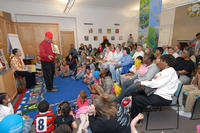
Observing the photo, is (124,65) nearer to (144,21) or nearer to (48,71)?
(48,71)

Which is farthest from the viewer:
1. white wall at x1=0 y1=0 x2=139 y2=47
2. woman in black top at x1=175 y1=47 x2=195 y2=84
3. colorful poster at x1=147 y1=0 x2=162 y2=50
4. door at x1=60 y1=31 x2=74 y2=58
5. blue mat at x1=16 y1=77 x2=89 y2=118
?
door at x1=60 y1=31 x2=74 y2=58

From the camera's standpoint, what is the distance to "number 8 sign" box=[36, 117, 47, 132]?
4.93 ft

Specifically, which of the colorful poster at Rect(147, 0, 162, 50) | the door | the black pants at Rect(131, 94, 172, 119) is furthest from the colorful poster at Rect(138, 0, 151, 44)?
the door

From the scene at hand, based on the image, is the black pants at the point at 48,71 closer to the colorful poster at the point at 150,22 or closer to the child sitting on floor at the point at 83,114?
the child sitting on floor at the point at 83,114

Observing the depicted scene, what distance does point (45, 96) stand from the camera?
3223 millimetres

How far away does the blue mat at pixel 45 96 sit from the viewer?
2.62 meters

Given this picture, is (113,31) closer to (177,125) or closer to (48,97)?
(48,97)

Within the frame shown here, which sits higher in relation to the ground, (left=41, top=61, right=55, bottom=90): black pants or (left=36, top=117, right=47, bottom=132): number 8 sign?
(left=41, top=61, right=55, bottom=90): black pants

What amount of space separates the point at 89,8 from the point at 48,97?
280 inches

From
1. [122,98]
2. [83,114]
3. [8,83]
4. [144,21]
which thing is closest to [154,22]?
[144,21]

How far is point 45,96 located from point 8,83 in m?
0.99

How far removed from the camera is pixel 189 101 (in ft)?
7.43

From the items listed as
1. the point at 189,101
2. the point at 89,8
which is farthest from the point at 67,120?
the point at 89,8

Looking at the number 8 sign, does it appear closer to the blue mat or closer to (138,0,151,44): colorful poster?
the blue mat
